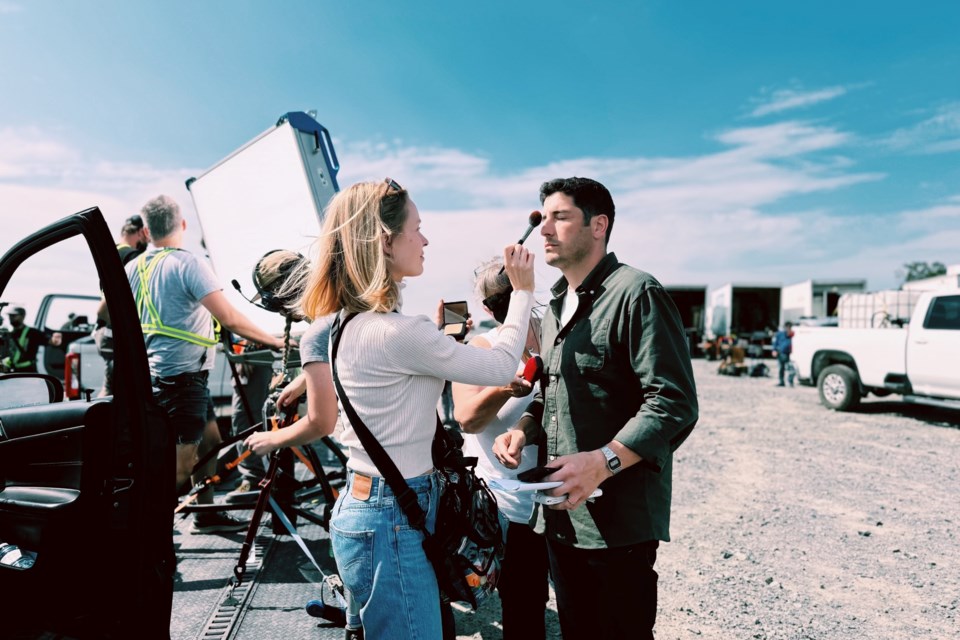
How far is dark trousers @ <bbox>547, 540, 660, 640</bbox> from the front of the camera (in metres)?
1.82

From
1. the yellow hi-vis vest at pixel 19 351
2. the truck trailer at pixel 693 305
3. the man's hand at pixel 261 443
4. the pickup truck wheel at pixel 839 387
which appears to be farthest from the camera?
the truck trailer at pixel 693 305

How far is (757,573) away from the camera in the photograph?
4.09 m

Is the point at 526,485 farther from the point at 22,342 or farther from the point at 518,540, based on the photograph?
the point at 22,342

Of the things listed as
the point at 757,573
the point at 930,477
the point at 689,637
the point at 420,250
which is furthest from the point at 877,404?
the point at 420,250

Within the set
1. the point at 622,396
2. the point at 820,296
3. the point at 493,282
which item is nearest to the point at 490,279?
the point at 493,282

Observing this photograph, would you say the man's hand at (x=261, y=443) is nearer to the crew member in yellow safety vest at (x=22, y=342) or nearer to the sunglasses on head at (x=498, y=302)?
the sunglasses on head at (x=498, y=302)

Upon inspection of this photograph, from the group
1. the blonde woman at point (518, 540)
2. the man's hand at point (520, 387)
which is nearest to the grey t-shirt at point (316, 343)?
the blonde woman at point (518, 540)

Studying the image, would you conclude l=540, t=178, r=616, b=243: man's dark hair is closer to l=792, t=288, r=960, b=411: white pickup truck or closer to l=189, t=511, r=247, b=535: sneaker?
l=189, t=511, r=247, b=535: sneaker

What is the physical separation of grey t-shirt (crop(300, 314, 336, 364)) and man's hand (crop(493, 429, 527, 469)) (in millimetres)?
706

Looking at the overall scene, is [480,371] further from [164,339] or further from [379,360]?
[164,339]

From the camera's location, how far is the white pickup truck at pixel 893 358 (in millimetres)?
9477

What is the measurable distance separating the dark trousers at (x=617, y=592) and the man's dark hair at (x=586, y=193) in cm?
109

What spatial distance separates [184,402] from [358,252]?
273 cm

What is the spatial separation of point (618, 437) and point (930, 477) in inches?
275
